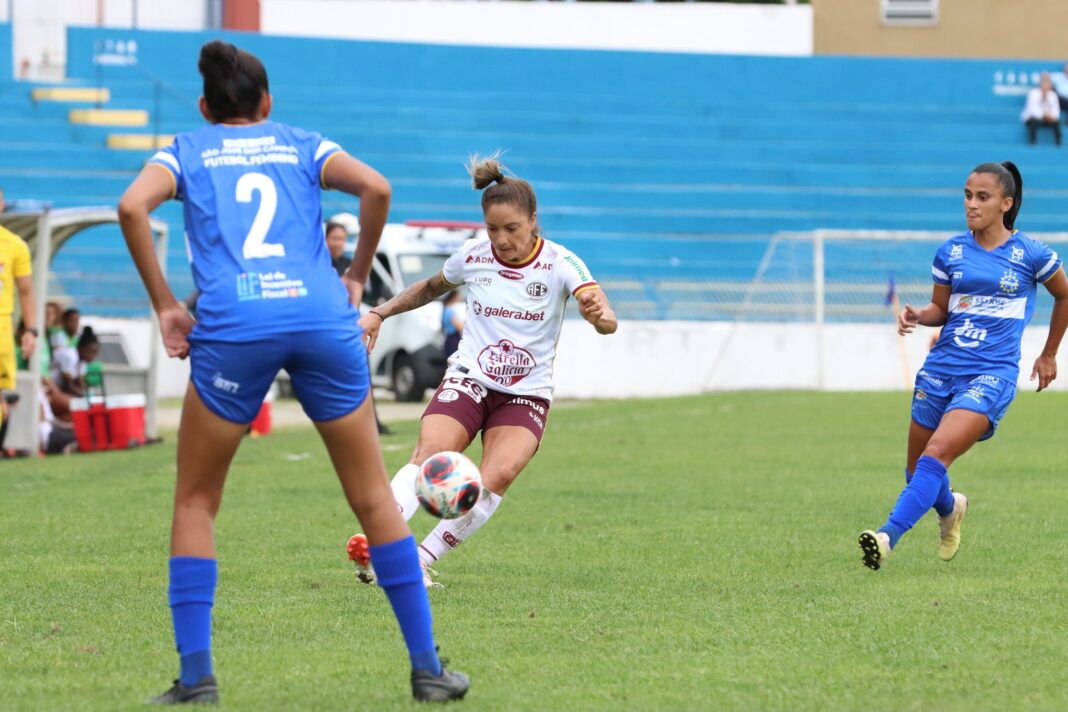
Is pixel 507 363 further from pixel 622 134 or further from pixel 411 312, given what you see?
pixel 622 134

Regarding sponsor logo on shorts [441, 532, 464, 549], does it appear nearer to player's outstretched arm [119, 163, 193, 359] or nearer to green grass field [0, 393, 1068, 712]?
green grass field [0, 393, 1068, 712]

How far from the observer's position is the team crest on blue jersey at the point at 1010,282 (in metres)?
8.23

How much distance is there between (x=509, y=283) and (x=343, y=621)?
1791mm

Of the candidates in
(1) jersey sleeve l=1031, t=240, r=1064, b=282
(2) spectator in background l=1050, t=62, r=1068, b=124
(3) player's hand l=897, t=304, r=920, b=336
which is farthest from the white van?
(2) spectator in background l=1050, t=62, r=1068, b=124

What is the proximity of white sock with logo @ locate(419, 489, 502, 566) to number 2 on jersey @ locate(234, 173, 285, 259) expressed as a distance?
8.79ft

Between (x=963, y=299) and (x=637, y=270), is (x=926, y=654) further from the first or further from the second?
(x=637, y=270)

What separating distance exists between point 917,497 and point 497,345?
7.11ft

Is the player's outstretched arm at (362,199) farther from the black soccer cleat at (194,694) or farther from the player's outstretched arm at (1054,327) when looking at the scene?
the player's outstretched arm at (1054,327)

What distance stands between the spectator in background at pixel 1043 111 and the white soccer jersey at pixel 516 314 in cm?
2906

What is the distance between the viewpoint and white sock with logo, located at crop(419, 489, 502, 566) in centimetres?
739

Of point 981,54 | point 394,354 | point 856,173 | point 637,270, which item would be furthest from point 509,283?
point 981,54

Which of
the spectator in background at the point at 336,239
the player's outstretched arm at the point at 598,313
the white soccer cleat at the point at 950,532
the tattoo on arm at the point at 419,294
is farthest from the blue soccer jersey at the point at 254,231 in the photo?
the spectator in background at the point at 336,239

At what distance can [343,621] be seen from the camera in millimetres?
6605

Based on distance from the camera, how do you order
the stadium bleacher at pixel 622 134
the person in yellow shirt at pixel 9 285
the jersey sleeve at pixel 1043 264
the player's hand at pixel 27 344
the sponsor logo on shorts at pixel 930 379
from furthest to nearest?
the stadium bleacher at pixel 622 134 → the player's hand at pixel 27 344 → the person in yellow shirt at pixel 9 285 → the sponsor logo on shorts at pixel 930 379 → the jersey sleeve at pixel 1043 264
